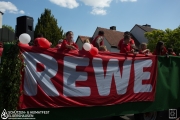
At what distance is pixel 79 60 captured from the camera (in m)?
4.92

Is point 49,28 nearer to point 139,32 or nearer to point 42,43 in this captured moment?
point 139,32

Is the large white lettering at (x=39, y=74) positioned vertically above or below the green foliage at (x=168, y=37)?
below

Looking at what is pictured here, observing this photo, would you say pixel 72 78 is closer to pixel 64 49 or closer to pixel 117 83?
pixel 64 49

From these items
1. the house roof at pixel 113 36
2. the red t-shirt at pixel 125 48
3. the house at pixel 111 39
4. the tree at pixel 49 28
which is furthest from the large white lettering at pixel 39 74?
the house roof at pixel 113 36

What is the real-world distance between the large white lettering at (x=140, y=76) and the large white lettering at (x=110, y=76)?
0.28m

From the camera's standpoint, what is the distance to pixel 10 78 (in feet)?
13.1

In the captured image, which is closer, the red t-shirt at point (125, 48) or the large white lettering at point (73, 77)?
the large white lettering at point (73, 77)

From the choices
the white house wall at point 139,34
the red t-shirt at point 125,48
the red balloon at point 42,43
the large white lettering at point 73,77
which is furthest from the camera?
the white house wall at point 139,34

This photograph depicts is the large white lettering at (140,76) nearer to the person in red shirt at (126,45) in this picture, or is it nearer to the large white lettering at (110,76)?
the large white lettering at (110,76)

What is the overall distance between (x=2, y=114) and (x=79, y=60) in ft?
6.27

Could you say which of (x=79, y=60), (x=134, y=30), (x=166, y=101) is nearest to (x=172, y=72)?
(x=166, y=101)

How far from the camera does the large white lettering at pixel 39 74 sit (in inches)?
168

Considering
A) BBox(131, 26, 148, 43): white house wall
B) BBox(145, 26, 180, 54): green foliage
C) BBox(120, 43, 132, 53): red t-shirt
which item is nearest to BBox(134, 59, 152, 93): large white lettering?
BBox(120, 43, 132, 53): red t-shirt

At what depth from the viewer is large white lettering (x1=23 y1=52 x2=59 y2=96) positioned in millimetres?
4270
